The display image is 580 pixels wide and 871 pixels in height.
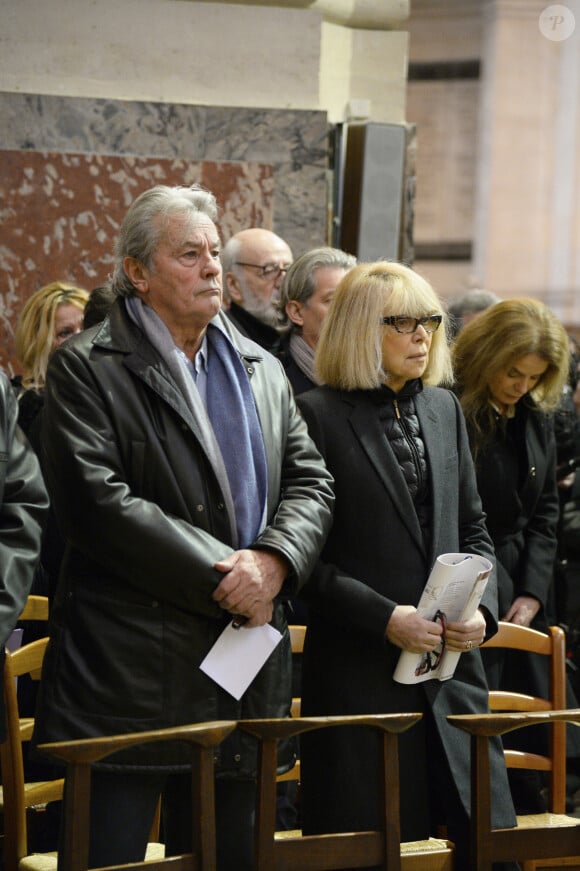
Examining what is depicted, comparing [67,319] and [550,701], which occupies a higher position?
[67,319]

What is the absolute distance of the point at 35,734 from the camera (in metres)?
2.70

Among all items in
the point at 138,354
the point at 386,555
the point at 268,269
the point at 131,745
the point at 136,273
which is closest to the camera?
the point at 131,745

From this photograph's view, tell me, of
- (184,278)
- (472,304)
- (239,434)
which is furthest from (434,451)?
(472,304)

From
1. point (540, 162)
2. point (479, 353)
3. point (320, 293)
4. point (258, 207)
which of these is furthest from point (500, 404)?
point (540, 162)

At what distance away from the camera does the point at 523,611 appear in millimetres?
4031

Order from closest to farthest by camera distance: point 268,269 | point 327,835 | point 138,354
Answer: point 327,835 < point 138,354 < point 268,269

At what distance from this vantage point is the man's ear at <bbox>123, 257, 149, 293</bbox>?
288cm

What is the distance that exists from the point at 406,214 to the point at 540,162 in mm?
5866

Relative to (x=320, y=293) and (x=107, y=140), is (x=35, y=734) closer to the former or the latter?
(x=320, y=293)

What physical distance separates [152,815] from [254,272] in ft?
7.61

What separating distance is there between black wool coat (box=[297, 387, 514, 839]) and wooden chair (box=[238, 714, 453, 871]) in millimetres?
499

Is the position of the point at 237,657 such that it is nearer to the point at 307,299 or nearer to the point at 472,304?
the point at 307,299

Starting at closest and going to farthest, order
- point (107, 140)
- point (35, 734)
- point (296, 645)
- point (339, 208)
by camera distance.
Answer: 1. point (35, 734)
2. point (296, 645)
3. point (107, 140)
4. point (339, 208)

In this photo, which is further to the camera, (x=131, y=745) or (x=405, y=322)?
(x=405, y=322)
